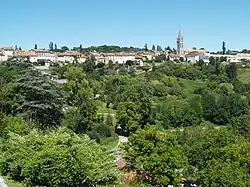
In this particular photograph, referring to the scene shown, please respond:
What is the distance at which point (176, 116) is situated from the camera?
204 feet

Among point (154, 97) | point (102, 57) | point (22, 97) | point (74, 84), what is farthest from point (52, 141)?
point (102, 57)

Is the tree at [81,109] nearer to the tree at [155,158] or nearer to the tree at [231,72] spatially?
the tree at [155,158]

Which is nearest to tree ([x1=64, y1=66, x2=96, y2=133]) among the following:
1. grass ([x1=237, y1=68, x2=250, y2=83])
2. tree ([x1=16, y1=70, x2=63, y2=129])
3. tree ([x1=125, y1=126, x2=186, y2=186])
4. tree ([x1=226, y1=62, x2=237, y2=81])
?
tree ([x1=16, y1=70, x2=63, y2=129])

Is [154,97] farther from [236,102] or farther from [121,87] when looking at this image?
[236,102]

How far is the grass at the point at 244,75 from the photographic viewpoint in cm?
9216

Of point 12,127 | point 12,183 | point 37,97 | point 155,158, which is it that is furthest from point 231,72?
point 12,183

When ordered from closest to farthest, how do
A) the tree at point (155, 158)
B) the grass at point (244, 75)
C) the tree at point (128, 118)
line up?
the tree at point (155, 158), the tree at point (128, 118), the grass at point (244, 75)

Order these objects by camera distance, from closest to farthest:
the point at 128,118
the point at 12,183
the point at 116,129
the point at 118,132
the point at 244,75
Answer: the point at 12,183 < the point at 128,118 < the point at 118,132 < the point at 116,129 < the point at 244,75

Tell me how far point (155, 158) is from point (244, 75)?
79033 mm

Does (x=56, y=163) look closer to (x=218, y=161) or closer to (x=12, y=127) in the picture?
(x=218, y=161)

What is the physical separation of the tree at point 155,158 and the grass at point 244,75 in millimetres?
72418

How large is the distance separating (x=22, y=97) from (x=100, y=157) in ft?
58.5

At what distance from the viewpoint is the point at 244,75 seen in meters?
95.8

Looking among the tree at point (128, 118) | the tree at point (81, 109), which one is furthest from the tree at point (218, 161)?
the tree at point (128, 118)
